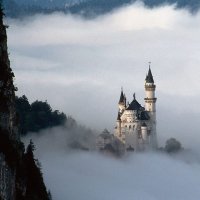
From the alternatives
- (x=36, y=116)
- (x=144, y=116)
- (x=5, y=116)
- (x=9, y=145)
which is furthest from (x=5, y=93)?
(x=144, y=116)

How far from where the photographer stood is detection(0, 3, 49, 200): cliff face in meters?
35.4

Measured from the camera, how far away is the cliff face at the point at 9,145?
3541 centimetres

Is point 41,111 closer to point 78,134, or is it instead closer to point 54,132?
point 54,132

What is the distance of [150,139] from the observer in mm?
180250

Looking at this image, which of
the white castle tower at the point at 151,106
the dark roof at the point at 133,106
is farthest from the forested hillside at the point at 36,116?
the white castle tower at the point at 151,106

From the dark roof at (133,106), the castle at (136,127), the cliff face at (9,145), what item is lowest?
the cliff face at (9,145)

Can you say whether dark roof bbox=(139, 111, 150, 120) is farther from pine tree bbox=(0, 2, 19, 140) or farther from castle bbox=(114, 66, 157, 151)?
pine tree bbox=(0, 2, 19, 140)

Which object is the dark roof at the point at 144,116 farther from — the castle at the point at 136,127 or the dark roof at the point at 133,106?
the dark roof at the point at 133,106

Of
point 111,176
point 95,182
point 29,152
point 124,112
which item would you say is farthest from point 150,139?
point 29,152

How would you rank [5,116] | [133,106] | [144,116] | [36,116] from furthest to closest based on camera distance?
[144,116], [133,106], [36,116], [5,116]

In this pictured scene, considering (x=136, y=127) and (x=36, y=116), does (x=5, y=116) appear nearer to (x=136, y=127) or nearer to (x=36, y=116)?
(x=36, y=116)

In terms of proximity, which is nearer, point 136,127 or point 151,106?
point 136,127

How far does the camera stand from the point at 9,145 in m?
36.2

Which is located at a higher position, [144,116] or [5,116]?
[144,116]
